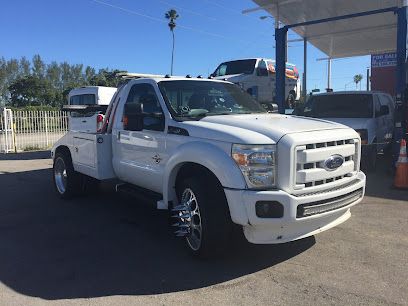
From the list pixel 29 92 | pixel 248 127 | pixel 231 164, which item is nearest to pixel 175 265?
pixel 231 164

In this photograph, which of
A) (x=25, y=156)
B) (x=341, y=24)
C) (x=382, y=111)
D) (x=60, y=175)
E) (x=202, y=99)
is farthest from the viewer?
(x=341, y=24)

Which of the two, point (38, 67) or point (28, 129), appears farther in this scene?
point (38, 67)

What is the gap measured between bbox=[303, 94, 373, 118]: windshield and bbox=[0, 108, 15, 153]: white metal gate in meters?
13.5

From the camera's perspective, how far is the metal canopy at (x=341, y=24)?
15.3m

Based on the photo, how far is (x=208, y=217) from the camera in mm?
4566

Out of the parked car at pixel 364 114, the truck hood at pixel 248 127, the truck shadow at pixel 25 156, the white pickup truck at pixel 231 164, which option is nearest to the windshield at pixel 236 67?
the parked car at pixel 364 114

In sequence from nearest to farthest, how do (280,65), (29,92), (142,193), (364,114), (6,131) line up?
(142,193), (364,114), (280,65), (6,131), (29,92)

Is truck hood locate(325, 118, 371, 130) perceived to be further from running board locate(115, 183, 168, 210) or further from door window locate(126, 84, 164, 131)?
running board locate(115, 183, 168, 210)

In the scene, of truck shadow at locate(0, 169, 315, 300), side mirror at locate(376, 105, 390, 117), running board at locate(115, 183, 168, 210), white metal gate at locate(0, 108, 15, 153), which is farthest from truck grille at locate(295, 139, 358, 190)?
white metal gate at locate(0, 108, 15, 153)

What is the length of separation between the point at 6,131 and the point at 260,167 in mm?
17688

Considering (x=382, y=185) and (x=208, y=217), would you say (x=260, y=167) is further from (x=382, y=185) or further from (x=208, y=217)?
(x=382, y=185)

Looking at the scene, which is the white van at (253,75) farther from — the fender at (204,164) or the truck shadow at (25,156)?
the fender at (204,164)

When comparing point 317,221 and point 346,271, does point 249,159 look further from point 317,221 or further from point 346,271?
point 346,271

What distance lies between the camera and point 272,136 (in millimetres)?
4406
